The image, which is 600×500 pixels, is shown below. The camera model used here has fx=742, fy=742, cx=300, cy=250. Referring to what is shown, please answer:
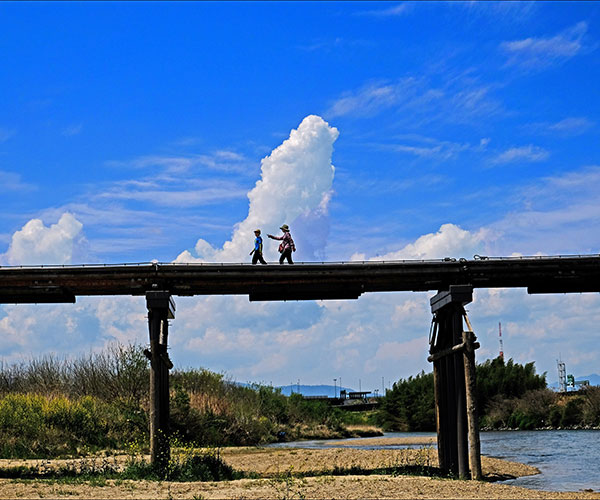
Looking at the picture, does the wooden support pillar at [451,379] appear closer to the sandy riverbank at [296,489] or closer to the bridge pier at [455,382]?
the bridge pier at [455,382]

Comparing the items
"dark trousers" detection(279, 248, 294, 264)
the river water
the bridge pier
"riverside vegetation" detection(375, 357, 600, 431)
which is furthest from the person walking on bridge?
"riverside vegetation" detection(375, 357, 600, 431)

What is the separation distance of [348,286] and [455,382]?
4368 mm

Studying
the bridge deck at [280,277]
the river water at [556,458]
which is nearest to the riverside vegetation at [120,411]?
the bridge deck at [280,277]

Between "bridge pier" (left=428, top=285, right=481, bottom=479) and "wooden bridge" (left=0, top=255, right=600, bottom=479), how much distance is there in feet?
0.10

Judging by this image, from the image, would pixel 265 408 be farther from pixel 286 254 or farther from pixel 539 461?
pixel 286 254

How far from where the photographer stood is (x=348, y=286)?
23.4m

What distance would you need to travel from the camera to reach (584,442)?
45312mm

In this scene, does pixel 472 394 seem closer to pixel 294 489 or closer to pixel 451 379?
pixel 451 379

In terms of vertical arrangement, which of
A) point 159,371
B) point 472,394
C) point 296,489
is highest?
point 159,371

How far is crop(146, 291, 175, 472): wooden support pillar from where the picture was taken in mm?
21359

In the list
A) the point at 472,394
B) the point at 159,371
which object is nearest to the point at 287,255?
the point at 159,371

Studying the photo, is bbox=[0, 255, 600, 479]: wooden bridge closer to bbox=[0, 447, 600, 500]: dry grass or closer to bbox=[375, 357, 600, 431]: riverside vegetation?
bbox=[0, 447, 600, 500]: dry grass

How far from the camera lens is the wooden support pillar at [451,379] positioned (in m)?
21.6

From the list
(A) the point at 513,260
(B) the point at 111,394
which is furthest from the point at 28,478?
(B) the point at 111,394
